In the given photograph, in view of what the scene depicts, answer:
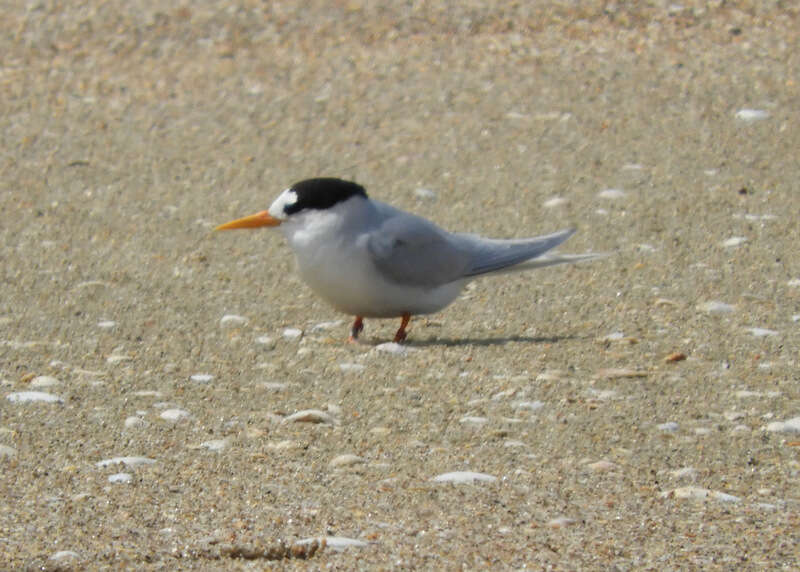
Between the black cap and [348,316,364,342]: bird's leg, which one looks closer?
the black cap

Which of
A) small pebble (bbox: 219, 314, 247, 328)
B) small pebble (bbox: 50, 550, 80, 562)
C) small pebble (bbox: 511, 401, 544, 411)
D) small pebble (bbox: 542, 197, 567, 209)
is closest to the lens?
small pebble (bbox: 50, 550, 80, 562)

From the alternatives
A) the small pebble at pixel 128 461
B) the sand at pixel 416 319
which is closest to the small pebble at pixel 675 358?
the sand at pixel 416 319

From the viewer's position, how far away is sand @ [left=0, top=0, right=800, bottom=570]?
3479 millimetres

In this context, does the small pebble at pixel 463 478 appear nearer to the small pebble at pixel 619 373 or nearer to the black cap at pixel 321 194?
the small pebble at pixel 619 373

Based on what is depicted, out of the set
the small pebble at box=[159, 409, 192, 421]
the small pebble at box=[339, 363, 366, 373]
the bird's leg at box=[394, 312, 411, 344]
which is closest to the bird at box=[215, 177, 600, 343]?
the bird's leg at box=[394, 312, 411, 344]

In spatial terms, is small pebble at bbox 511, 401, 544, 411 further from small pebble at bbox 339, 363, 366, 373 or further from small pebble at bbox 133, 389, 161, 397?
small pebble at bbox 133, 389, 161, 397

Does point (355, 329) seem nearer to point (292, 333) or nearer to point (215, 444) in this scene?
point (292, 333)

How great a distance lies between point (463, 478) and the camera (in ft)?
12.2

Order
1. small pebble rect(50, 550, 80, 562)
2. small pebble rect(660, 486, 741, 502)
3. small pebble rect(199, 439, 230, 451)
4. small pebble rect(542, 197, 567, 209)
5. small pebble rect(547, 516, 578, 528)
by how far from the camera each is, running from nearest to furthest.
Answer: small pebble rect(50, 550, 80, 562)
small pebble rect(547, 516, 578, 528)
small pebble rect(660, 486, 741, 502)
small pebble rect(199, 439, 230, 451)
small pebble rect(542, 197, 567, 209)

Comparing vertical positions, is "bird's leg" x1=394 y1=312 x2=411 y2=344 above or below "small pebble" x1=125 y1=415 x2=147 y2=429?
below

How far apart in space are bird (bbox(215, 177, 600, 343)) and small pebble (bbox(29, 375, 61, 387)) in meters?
0.87

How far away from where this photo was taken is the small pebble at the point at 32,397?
4.36 m

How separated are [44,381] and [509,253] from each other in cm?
182

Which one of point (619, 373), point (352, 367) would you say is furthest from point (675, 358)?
point (352, 367)
